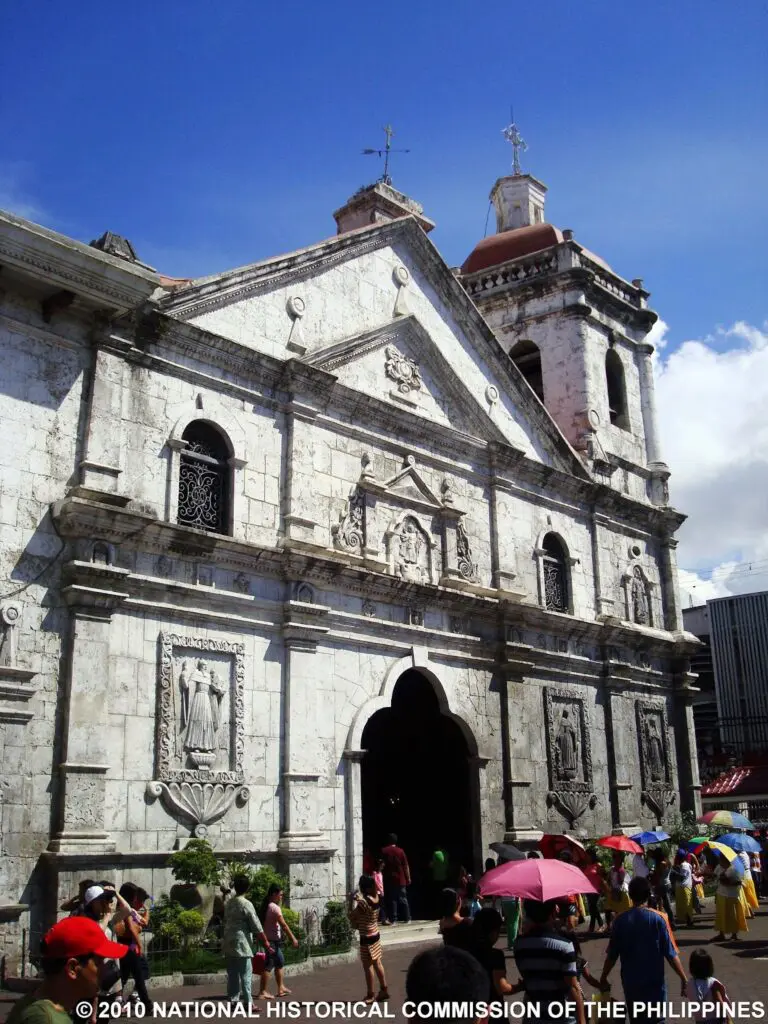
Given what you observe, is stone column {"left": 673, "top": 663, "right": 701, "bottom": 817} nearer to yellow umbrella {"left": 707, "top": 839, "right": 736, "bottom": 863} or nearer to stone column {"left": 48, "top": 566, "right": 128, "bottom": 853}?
yellow umbrella {"left": 707, "top": 839, "right": 736, "bottom": 863}

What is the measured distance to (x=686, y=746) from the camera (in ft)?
84.6

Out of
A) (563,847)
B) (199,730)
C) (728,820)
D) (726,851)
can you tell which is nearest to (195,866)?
(199,730)

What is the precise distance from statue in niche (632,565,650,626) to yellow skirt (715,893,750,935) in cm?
952

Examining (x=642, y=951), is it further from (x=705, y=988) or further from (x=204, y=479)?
(x=204, y=479)

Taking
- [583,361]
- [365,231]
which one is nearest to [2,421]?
[365,231]

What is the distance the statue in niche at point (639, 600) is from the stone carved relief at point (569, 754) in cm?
363

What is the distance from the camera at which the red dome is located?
2805cm

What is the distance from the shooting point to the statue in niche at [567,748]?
21.5m

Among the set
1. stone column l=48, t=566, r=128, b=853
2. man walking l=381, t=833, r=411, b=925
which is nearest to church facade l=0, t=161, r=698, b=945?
stone column l=48, t=566, r=128, b=853

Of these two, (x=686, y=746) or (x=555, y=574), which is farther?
(x=686, y=746)

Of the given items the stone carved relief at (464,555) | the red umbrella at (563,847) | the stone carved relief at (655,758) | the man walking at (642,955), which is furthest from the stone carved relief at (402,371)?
the man walking at (642,955)

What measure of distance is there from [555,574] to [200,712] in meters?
10.3

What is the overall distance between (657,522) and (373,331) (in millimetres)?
10649

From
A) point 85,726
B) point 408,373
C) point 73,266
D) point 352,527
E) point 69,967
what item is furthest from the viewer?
point 408,373
